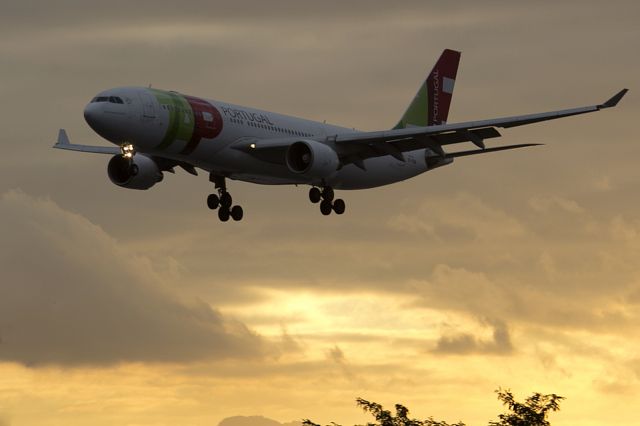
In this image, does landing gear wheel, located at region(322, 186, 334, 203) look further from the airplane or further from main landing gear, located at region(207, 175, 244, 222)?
main landing gear, located at region(207, 175, 244, 222)

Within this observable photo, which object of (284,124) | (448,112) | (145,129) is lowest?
(145,129)

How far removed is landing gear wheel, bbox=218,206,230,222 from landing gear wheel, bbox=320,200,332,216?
471 cm

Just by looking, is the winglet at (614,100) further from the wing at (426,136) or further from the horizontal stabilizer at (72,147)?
the horizontal stabilizer at (72,147)

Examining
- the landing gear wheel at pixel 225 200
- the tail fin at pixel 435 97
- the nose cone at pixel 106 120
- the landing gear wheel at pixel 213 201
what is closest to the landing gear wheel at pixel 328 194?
the landing gear wheel at pixel 225 200

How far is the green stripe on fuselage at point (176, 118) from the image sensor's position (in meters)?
60.5

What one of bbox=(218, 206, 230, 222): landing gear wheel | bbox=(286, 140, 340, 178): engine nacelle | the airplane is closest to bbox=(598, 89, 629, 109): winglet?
the airplane

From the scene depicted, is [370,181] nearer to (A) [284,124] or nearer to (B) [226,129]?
(A) [284,124]

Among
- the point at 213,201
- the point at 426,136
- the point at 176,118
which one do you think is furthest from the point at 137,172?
the point at 426,136

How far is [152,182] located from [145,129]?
25.6 ft

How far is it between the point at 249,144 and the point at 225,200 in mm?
6610

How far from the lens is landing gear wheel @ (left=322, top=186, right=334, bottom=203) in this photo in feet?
225

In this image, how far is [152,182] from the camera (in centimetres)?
6719

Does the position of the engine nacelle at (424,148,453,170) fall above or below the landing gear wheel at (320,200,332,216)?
above

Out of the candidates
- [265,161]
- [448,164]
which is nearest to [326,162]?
[265,161]
